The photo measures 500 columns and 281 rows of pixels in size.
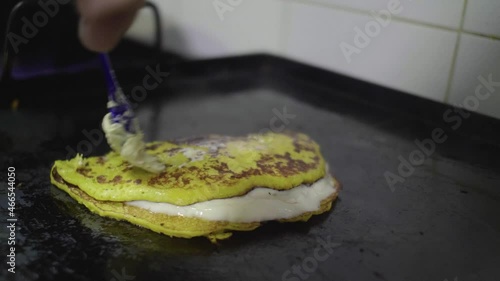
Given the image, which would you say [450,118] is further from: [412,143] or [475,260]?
[475,260]

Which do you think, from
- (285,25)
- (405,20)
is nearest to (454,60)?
(405,20)

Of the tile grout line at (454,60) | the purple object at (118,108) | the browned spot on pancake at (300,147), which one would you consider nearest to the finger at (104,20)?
the purple object at (118,108)

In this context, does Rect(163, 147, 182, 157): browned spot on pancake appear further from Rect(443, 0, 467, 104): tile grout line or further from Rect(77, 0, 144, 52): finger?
Rect(443, 0, 467, 104): tile grout line

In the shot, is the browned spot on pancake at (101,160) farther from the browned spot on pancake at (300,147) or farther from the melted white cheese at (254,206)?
the browned spot on pancake at (300,147)

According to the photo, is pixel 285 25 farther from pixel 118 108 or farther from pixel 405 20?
pixel 118 108

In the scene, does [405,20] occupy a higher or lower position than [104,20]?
lower

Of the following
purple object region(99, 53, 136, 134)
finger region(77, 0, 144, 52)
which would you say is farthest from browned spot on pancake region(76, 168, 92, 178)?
finger region(77, 0, 144, 52)
